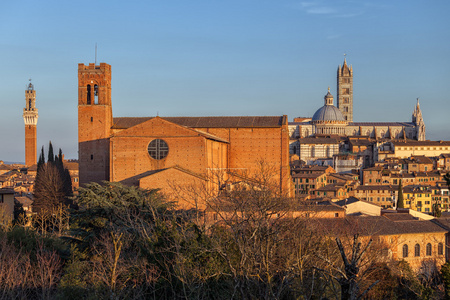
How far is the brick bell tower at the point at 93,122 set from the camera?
3008 cm

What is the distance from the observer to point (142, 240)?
14.3 m

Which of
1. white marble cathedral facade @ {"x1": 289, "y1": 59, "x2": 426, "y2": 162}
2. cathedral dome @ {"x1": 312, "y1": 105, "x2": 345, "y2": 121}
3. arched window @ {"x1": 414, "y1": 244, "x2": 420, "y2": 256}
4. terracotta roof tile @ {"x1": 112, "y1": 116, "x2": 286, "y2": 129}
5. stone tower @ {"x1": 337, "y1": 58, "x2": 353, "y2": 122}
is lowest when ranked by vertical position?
arched window @ {"x1": 414, "y1": 244, "x2": 420, "y2": 256}

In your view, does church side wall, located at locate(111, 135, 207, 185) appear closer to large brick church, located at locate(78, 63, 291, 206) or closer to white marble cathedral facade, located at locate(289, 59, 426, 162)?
large brick church, located at locate(78, 63, 291, 206)

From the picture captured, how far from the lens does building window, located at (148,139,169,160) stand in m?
27.1

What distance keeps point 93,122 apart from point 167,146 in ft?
18.1

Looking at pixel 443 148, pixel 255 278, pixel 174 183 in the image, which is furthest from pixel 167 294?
pixel 443 148

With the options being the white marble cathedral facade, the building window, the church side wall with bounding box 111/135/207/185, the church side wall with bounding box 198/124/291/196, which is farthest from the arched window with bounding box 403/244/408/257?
the white marble cathedral facade

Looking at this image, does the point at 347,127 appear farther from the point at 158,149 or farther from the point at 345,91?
the point at 158,149

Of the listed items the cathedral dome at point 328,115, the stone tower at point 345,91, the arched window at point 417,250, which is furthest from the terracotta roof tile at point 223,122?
the stone tower at point 345,91

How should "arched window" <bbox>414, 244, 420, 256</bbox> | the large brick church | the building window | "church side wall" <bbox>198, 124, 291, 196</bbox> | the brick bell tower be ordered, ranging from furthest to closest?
1. "church side wall" <bbox>198, 124, 291, 196</bbox>
2. the brick bell tower
3. the building window
4. the large brick church
5. "arched window" <bbox>414, 244, 420, 256</bbox>

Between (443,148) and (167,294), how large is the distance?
7040 centimetres

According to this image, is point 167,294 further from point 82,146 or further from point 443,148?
point 443,148

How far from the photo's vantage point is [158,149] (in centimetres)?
2712

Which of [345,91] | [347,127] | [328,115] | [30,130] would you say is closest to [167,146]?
[30,130]
